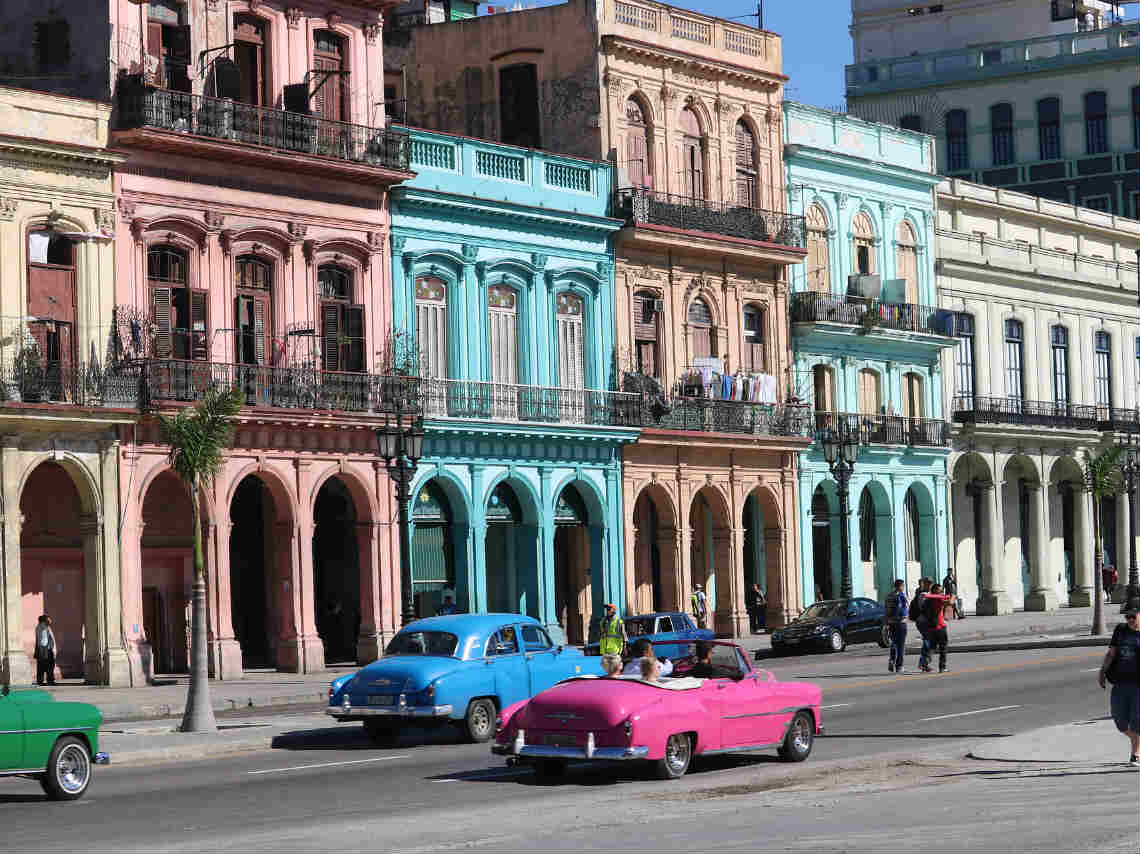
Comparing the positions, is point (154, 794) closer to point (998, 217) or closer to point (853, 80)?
point (998, 217)

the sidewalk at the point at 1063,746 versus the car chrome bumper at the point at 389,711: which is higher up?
the car chrome bumper at the point at 389,711

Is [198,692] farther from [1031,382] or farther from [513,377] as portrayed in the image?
[1031,382]

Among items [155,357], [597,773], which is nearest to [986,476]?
[155,357]

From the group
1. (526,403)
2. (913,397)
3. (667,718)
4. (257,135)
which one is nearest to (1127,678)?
(667,718)

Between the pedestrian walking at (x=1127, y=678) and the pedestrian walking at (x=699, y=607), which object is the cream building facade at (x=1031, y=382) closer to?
the pedestrian walking at (x=699, y=607)

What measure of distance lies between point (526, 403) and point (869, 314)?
49.1ft

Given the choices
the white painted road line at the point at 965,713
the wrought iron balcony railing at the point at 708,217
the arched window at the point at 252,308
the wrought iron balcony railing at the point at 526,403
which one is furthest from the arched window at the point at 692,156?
the white painted road line at the point at 965,713

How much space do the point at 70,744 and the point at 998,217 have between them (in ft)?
168

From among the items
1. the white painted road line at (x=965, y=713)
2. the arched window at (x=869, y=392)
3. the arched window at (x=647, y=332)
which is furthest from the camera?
the arched window at (x=869, y=392)

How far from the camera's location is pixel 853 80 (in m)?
88.2

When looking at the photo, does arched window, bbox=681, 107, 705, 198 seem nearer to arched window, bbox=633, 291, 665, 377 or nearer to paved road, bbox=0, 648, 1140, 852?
arched window, bbox=633, 291, 665, 377

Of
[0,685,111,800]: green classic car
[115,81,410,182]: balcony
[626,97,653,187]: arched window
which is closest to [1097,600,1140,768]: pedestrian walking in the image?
[0,685,111,800]: green classic car

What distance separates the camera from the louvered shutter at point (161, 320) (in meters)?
39.4

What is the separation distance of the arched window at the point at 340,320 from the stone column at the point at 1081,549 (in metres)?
33.1
